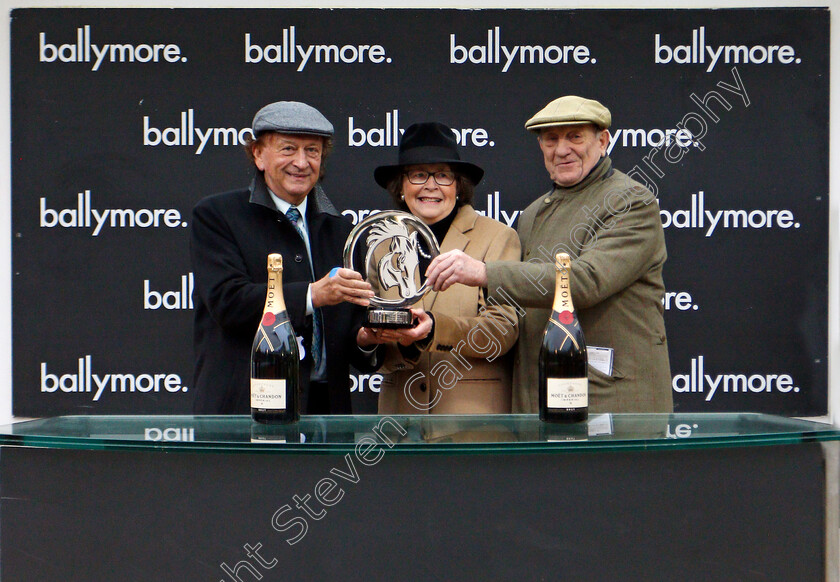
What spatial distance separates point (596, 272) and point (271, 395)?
94 cm

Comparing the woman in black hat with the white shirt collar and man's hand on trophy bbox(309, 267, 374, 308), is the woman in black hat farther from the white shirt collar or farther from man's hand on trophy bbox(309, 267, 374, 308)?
the white shirt collar

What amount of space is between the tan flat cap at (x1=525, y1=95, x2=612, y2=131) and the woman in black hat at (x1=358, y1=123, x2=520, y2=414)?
243 millimetres

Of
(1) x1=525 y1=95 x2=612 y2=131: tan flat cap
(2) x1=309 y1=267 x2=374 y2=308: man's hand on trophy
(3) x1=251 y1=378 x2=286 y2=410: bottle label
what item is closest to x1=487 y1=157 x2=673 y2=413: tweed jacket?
(1) x1=525 y1=95 x2=612 y2=131: tan flat cap

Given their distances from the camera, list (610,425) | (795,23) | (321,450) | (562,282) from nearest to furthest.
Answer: (321,450) < (610,425) < (562,282) < (795,23)

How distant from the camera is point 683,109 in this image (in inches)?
121

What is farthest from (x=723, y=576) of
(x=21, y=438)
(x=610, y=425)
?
(x=21, y=438)

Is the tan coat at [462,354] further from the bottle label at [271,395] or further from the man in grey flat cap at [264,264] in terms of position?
the bottle label at [271,395]

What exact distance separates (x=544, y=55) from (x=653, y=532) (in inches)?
86.1

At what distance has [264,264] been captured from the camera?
7.47 ft

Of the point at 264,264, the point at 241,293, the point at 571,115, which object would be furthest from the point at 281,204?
the point at 571,115

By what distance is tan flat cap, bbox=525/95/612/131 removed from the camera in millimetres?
2246

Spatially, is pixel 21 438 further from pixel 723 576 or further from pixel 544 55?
pixel 544 55

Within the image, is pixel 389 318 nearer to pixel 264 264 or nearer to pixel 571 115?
pixel 264 264

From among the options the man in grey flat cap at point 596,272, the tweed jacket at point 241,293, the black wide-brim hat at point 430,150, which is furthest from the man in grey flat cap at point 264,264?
the man in grey flat cap at point 596,272
